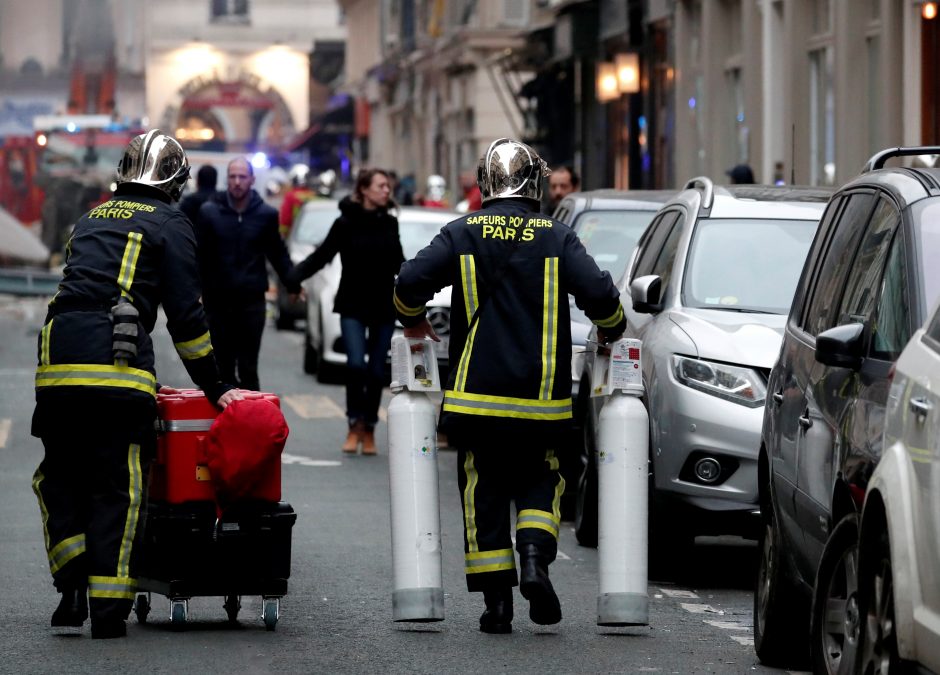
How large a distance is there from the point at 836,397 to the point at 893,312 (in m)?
0.38

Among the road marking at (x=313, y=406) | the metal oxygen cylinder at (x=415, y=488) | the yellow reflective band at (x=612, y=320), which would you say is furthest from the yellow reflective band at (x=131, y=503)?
the road marking at (x=313, y=406)

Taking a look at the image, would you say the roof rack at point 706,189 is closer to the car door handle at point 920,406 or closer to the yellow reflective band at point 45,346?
the yellow reflective band at point 45,346

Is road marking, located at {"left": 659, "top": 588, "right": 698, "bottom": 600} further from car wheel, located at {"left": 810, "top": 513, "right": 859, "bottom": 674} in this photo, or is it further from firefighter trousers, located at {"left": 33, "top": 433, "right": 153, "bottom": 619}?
car wheel, located at {"left": 810, "top": 513, "right": 859, "bottom": 674}

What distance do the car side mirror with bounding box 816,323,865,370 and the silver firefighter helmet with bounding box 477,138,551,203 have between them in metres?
1.95

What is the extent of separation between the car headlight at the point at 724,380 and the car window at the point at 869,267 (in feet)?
7.43

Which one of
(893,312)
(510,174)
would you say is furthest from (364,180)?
(893,312)

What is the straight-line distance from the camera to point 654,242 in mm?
11523

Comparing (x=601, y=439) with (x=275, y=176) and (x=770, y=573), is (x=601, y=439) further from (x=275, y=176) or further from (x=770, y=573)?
(x=275, y=176)

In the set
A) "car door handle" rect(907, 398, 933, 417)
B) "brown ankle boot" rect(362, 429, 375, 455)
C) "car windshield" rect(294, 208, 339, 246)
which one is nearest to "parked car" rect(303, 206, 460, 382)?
"car windshield" rect(294, 208, 339, 246)

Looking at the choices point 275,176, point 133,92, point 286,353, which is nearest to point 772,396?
point 286,353

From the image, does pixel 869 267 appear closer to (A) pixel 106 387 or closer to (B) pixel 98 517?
(A) pixel 106 387

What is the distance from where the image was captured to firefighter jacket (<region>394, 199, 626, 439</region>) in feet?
26.1

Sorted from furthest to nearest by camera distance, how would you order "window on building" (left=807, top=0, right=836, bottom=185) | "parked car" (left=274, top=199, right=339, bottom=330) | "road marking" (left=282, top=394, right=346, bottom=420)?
"parked car" (left=274, top=199, right=339, bottom=330)
"window on building" (left=807, top=0, right=836, bottom=185)
"road marking" (left=282, top=394, right=346, bottom=420)

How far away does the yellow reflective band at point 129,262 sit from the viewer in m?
7.87
